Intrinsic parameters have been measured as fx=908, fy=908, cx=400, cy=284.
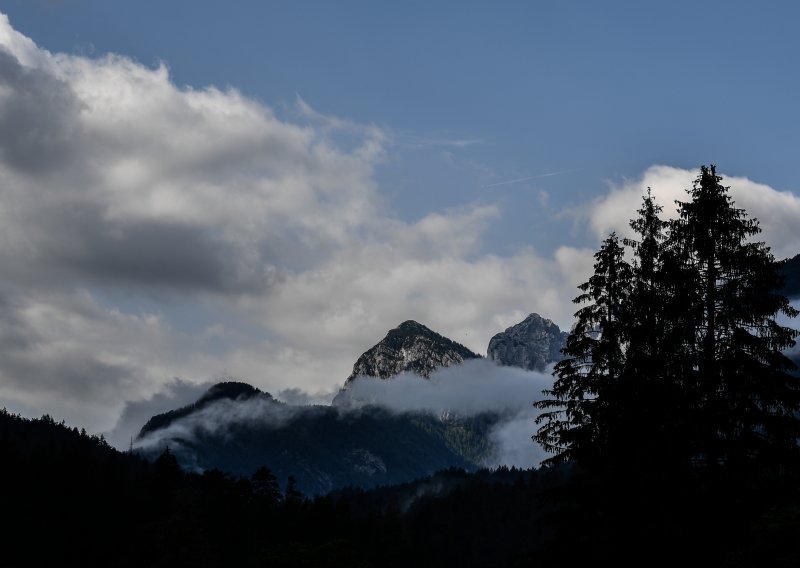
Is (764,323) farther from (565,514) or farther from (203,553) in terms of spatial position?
(203,553)

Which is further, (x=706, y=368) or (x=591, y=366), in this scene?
(x=591, y=366)

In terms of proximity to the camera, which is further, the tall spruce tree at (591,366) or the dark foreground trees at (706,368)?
the tall spruce tree at (591,366)

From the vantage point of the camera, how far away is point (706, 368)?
3041 cm

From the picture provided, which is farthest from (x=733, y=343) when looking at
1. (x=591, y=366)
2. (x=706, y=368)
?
(x=591, y=366)

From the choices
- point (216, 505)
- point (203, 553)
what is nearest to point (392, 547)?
point (216, 505)

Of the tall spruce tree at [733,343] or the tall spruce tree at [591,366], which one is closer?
the tall spruce tree at [733,343]

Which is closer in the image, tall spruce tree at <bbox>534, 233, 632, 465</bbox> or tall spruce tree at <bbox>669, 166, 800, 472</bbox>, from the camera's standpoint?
tall spruce tree at <bbox>669, 166, 800, 472</bbox>

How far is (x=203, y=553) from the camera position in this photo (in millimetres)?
95375

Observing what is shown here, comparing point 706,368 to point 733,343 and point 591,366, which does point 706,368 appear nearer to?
point 733,343

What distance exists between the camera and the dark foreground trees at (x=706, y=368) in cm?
2956

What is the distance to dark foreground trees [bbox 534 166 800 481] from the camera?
2956 centimetres

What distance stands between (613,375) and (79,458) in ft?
485

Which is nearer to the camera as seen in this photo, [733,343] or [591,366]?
[733,343]

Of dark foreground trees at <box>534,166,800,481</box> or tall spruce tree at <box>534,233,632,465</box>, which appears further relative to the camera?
tall spruce tree at <box>534,233,632,465</box>
